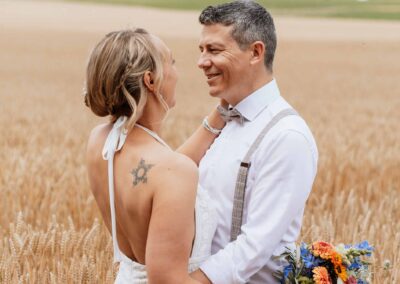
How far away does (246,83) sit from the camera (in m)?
2.60

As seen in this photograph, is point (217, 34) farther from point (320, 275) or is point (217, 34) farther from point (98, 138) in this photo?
point (320, 275)

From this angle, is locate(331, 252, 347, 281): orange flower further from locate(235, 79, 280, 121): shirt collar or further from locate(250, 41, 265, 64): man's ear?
locate(250, 41, 265, 64): man's ear

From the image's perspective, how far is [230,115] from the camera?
2703 millimetres

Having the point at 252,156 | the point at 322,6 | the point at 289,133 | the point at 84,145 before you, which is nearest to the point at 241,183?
the point at 252,156

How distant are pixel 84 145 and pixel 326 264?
20.7 feet

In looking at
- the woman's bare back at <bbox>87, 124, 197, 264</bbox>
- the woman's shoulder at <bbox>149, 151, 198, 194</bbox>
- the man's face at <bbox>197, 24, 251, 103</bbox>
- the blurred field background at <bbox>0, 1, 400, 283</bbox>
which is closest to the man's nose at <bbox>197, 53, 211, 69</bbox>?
the man's face at <bbox>197, 24, 251, 103</bbox>

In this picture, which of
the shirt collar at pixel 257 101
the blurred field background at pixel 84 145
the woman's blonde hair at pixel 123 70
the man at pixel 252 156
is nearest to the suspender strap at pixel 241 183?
the man at pixel 252 156

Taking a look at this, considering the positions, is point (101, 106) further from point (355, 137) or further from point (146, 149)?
point (355, 137)

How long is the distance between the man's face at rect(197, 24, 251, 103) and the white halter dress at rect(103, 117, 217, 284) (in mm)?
341

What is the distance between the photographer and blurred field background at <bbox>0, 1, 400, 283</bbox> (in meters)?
3.79

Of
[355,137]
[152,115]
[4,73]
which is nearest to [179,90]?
Result: [4,73]

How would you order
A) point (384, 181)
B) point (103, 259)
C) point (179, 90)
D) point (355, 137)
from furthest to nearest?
1. point (179, 90)
2. point (355, 137)
3. point (384, 181)
4. point (103, 259)

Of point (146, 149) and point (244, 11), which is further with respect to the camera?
point (244, 11)

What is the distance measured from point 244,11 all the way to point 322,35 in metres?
47.1
